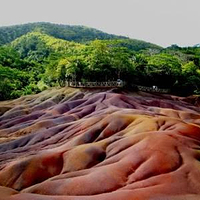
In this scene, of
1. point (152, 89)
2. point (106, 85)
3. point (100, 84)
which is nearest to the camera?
point (106, 85)

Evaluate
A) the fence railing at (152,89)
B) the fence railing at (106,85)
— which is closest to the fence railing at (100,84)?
the fence railing at (106,85)

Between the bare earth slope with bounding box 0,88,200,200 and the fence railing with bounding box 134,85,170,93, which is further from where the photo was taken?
the fence railing with bounding box 134,85,170,93

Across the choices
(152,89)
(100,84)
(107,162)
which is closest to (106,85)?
(100,84)

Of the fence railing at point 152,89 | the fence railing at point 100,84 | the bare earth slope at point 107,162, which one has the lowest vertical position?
the fence railing at point 152,89

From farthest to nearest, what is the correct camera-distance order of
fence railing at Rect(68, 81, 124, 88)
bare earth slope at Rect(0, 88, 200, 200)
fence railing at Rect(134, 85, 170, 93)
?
fence railing at Rect(134, 85, 170, 93)
fence railing at Rect(68, 81, 124, 88)
bare earth slope at Rect(0, 88, 200, 200)

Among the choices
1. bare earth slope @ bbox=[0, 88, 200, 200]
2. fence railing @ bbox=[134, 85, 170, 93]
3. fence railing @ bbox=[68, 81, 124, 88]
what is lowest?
fence railing @ bbox=[134, 85, 170, 93]

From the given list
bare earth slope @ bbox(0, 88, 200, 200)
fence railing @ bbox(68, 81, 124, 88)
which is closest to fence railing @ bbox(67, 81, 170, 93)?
fence railing @ bbox(68, 81, 124, 88)

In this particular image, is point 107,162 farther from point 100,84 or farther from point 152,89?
point 152,89

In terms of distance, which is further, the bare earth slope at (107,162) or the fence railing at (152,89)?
the fence railing at (152,89)

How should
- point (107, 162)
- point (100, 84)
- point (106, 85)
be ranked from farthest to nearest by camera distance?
point (100, 84) < point (106, 85) < point (107, 162)

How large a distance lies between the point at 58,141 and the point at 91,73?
164 feet

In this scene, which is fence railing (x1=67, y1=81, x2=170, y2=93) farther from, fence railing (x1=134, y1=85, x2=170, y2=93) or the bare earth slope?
the bare earth slope

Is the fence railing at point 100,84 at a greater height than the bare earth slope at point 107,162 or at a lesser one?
lesser

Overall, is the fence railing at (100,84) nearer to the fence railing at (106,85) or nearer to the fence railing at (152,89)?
the fence railing at (106,85)
